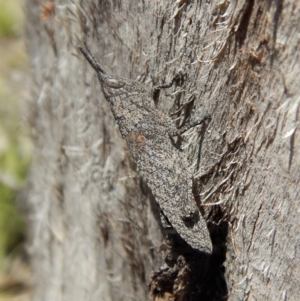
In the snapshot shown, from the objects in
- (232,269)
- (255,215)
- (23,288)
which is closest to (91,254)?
(232,269)

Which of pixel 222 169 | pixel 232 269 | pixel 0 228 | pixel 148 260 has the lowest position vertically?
pixel 0 228

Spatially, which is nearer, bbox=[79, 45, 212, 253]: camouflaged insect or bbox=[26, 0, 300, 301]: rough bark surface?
bbox=[26, 0, 300, 301]: rough bark surface

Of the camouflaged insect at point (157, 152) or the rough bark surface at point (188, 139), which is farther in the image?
the camouflaged insect at point (157, 152)

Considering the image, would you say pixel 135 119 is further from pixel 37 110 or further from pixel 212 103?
pixel 37 110

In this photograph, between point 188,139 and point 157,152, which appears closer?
point 188,139

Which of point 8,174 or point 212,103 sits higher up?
point 212,103
